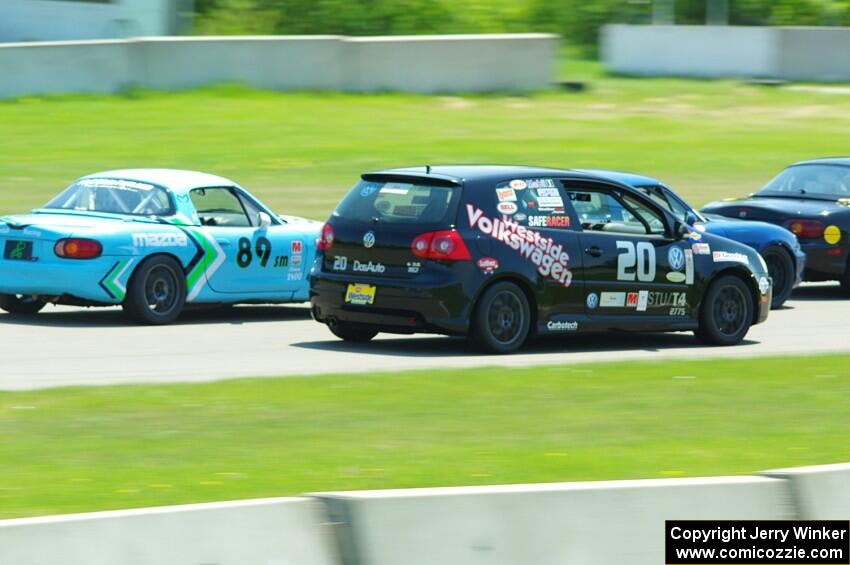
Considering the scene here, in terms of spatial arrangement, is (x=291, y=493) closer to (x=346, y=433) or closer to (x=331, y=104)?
(x=346, y=433)

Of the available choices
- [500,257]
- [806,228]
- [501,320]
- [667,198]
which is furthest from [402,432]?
[806,228]

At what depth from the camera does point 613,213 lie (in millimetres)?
13992

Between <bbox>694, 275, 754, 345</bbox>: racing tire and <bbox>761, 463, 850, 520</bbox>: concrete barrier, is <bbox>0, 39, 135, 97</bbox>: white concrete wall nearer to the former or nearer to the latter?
<bbox>694, 275, 754, 345</bbox>: racing tire

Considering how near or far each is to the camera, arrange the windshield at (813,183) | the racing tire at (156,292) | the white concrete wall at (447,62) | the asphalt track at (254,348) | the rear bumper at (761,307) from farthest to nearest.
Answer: the white concrete wall at (447,62) < the windshield at (813,183) < the rear bumper at (761,307) < the racing tire at (156,292) < the asphalt track at (254,348)

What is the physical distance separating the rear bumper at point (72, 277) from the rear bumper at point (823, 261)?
26.8 feet

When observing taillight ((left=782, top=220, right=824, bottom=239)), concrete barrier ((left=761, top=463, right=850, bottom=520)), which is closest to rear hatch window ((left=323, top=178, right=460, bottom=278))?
concrete barrier ((left=761, top=463, right=850, bottom=520))

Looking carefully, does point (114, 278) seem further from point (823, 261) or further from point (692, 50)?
point (692, 50)

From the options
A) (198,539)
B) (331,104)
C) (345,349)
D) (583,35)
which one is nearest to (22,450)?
(198,539)

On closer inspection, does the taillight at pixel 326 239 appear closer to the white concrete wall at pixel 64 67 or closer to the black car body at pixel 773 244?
the black car body at pixel 773 244

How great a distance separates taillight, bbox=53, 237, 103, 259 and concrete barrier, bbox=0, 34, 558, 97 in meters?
18.4

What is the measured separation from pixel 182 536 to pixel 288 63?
30.2 meters

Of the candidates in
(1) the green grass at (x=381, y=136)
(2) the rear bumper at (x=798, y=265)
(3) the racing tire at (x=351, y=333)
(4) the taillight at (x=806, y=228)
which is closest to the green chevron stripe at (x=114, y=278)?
(3) the racing tire at (x=351, y=333)

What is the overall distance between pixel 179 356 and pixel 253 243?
9.52ft

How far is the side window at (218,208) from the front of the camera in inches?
610
